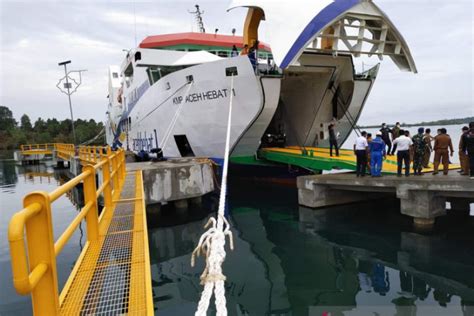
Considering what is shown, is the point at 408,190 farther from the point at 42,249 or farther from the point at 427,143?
the point at 42,249

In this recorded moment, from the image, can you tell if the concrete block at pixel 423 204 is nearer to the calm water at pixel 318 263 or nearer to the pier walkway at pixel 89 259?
the calm water at pixel 318 263

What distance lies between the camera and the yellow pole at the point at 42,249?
7.11 ft

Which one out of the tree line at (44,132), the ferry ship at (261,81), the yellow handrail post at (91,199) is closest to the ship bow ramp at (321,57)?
the ferry ship at (261,81)

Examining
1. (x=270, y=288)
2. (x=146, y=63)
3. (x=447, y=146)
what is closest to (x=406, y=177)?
(x=447, y=146)

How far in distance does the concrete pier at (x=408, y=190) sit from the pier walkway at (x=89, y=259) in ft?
20.5

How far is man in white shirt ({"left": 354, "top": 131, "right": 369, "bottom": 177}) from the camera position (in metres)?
10.2

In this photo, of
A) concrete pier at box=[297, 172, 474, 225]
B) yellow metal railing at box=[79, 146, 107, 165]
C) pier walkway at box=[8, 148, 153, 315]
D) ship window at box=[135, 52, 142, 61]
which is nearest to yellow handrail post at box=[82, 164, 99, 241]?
pier walkway at box=[8, 148, 153, 315]

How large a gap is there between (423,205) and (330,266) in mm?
3406

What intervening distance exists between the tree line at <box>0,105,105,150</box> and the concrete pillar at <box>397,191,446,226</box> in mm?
65778

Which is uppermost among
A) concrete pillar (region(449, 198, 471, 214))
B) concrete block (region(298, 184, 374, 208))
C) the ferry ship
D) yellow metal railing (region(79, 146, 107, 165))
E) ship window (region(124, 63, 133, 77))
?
ship window (region(124, 63, 133, 77))

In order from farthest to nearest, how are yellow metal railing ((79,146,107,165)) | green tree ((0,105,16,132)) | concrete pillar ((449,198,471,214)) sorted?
green tree ((0,105,16,132))
yellow metal railing ((79,146,107,165))
concrete pillar ((449,198,471,214))

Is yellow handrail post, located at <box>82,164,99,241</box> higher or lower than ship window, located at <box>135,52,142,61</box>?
lower

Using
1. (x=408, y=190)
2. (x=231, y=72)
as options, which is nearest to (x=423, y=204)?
(x=408, y=190)

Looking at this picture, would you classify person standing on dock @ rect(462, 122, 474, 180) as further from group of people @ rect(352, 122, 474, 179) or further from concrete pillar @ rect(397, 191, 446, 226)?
concrete pillar @ rect(397, 191, 446, 226)
